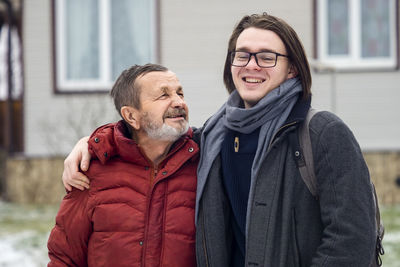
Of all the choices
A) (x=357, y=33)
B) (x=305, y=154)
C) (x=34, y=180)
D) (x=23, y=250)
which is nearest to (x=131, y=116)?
(x=305, y=154)

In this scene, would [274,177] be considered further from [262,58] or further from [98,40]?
[98,40]

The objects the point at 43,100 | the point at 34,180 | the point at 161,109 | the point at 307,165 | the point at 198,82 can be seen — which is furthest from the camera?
the point at 43,100

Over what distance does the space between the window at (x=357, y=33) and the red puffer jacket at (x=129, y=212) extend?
24.3 ft

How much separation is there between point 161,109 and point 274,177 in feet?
2.16

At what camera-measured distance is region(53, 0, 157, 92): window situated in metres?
9.91

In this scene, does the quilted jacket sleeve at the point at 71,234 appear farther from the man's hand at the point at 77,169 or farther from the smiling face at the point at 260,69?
the smiling face at the point at 260,69

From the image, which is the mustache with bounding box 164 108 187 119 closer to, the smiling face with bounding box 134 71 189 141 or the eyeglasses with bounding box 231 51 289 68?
the smiling face with bounding box 134 71 189 141

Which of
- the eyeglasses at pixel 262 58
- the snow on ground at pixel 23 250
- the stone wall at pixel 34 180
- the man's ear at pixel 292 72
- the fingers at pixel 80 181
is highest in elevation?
the eyeglasses at pixel 262 58

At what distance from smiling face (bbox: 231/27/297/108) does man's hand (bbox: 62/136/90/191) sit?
0.76 m

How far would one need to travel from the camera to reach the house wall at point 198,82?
9.53 m

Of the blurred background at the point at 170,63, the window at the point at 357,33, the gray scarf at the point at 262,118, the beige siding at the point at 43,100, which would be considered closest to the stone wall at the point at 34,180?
the blurred background at the point at 170,63

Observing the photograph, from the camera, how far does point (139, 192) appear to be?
2.60 metres

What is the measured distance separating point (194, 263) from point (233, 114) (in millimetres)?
673

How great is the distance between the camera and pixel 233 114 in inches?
97.6
